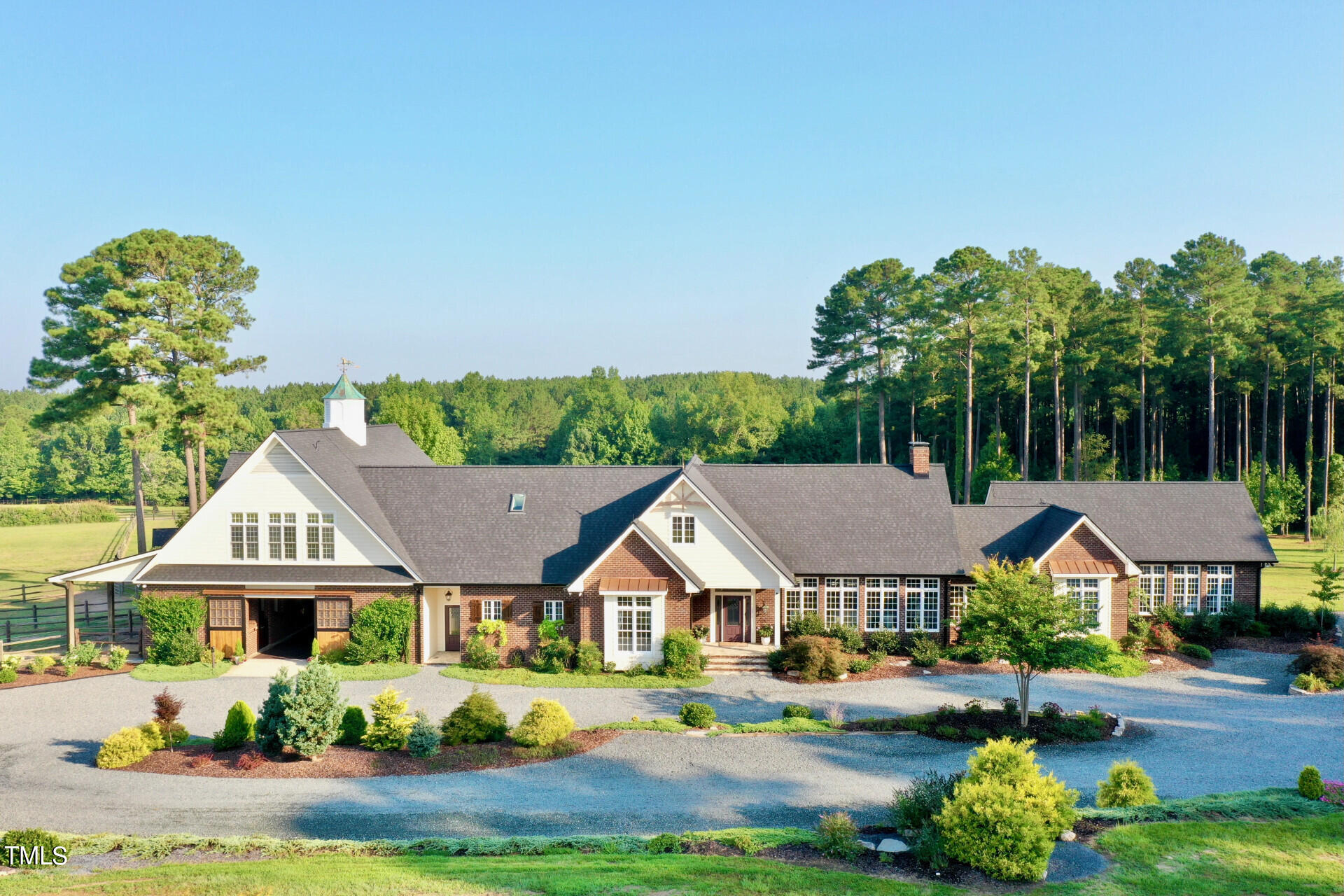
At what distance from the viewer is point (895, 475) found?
103ft

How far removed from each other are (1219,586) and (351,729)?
1079 inches

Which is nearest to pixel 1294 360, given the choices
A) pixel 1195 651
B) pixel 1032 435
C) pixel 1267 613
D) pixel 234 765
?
pixel 1032 435

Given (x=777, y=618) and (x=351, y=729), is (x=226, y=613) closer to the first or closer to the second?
(x=351, y=729)

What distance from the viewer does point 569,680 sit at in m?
25.3

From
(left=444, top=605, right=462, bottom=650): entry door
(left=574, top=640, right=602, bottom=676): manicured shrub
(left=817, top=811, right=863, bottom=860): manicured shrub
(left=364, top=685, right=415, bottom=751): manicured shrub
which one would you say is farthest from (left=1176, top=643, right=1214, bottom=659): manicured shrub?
(left=364, top=685, right=415, bottom=751): manicured shrub

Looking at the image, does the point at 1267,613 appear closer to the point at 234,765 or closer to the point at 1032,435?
the point at 234,765

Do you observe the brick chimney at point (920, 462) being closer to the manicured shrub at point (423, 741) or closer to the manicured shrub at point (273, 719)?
the manicured shrub at point (423, 741)

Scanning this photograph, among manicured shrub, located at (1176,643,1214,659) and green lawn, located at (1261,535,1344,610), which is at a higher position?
green lawn, located at (1261,535,1344,610)

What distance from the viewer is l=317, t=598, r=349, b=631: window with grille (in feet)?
89.4

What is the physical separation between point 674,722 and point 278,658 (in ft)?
46.9

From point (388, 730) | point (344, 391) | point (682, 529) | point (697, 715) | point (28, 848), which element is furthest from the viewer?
point (344, 391)

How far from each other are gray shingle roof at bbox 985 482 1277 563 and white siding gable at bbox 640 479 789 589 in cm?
1014

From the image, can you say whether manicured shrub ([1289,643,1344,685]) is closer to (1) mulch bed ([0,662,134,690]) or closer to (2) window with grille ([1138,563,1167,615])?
(2) window with grille ([1138,563,1167,615])

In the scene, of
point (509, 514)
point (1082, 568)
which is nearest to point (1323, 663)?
point (1082, 568)
